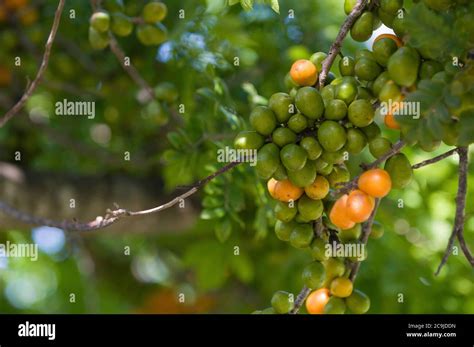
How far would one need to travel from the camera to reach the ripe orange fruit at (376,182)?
60.7 inches

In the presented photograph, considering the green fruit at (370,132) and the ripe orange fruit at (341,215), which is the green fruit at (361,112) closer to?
the green fruit at (370,132)

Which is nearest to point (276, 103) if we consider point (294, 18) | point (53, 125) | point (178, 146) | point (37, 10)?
point (178, 146)

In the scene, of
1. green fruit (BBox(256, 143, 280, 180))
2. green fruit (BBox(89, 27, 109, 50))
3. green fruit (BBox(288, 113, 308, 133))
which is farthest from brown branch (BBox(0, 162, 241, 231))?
green fruit (BBox(89, 27, 109, 50))

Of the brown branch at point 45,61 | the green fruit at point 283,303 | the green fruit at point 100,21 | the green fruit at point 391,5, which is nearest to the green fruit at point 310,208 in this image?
the green fruit at point 283,303

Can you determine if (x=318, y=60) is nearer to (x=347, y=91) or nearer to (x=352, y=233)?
(x=347, y=91)

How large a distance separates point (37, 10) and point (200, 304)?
2.00m

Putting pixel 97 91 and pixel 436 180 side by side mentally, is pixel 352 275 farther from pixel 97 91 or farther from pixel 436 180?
pixel 97 91

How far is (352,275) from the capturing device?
1767mm

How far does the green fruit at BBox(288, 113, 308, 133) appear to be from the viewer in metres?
1.55

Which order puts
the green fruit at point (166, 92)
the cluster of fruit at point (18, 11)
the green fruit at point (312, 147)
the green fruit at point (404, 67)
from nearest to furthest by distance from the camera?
1. the green fruit at point (404, 67)
2. the green fruit at point (312, 147)
3. the green fruit at point (166, 92)
4. the cluster of fruit at point (18, 11)

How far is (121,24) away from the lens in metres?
2.39

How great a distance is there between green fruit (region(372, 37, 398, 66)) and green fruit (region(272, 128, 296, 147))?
0.25 m

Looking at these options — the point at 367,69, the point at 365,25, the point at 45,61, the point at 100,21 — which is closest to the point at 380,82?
the point at 367,69

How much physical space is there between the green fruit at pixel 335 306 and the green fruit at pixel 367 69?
1.83ft
